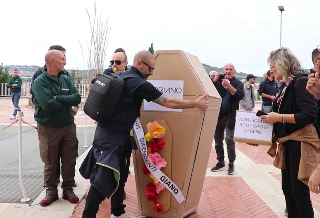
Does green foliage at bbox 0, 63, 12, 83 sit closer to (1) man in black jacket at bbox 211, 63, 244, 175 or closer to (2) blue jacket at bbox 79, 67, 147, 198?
(1) man in black jacket at bbox 211, 63, 244, 175

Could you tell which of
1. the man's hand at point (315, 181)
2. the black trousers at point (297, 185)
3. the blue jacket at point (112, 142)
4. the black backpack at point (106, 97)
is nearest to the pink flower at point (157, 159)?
the blue jacket at point (112, 142)

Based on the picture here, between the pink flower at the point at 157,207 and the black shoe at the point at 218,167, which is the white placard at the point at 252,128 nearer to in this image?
the pink flower at the point at 157,207

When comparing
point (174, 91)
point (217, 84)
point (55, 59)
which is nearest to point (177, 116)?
point (174, 91)

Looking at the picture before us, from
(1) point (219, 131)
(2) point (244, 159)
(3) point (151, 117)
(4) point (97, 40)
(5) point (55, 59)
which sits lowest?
(2) point (244, 159)

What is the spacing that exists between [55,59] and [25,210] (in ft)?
5.87

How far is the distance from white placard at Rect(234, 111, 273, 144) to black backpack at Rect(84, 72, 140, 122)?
46.7 inches

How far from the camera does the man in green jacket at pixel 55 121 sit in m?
3.72

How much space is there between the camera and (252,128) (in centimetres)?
301

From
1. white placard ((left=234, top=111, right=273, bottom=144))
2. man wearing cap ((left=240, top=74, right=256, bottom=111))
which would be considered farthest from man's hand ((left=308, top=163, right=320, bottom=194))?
man wearing cap ((left=240, top=74, right=256, bottom=111))

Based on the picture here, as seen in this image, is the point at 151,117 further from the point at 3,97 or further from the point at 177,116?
the point at 3,97

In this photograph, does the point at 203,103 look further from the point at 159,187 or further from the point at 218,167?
the point at 218,167

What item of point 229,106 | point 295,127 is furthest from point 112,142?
point 229,106

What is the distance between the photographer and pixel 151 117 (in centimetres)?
338

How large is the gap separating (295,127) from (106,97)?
65.7 inches
